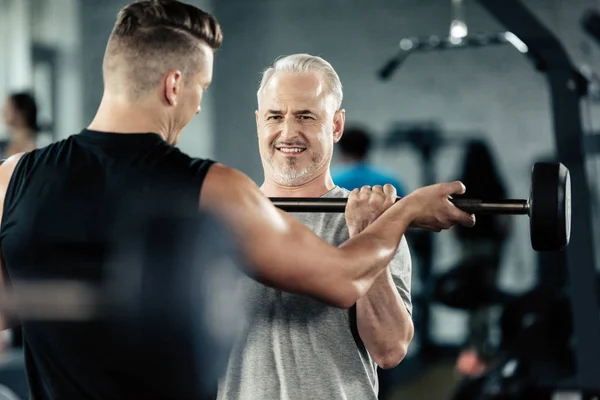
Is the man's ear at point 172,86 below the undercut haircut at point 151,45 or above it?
below

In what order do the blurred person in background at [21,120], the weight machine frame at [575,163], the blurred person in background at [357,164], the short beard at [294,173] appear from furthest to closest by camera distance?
the blurred person in background at [21,120] → the blurred person in background at [357,164] → the weight machine frame at [575,163] → the short beard at [294,173]

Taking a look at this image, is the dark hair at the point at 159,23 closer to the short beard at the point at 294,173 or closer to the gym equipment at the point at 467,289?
the short beard at the point at 294,173

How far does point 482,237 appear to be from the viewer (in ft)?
17.8

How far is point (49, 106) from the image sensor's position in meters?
6.07

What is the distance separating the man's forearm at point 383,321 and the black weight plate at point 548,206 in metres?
0.27

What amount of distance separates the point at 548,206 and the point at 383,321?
359 millimetres

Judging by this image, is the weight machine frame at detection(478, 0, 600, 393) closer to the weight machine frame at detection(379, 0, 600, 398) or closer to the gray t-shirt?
the weight machine frame at detection(379, 0, 600, 398)

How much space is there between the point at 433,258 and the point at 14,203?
448 cm

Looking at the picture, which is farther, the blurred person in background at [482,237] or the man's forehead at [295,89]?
the blurred person in background at [482,237]

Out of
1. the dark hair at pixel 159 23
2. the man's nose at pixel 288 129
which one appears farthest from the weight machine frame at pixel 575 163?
the dark hair at pixel 159 23

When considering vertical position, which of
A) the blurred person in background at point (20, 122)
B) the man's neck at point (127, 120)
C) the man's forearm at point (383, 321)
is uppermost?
the blurred person in background at point (20, 122)

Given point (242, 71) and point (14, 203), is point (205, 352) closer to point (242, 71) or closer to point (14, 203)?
point (14, 203)

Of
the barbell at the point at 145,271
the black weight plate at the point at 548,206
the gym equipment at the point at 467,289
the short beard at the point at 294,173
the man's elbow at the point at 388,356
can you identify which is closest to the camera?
the barbell at the point at 145,271

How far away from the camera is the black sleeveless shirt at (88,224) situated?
1.30m
